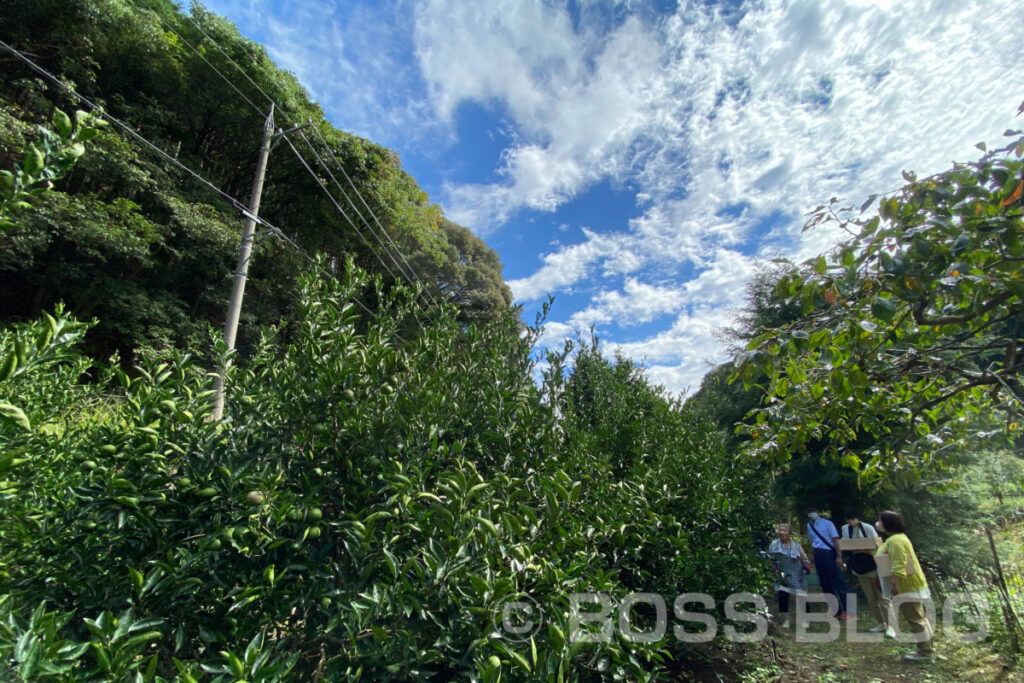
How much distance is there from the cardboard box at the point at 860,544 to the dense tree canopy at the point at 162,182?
6.53 m

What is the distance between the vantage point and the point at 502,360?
8.01 feet

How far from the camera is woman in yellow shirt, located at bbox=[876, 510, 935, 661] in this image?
425 cm

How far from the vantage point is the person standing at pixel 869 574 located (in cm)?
501

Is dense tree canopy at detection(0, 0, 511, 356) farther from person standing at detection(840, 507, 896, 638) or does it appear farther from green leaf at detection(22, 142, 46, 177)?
person standing at detection(840, 507, 896, 638)

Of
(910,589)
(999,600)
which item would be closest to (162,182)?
(910,589)

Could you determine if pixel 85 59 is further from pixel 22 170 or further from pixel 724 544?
pixel 724 544

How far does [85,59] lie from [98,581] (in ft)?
49.3

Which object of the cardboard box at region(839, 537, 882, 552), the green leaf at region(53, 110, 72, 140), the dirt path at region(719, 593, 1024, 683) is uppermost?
the green leaf at region(53, 110, 72, 140)

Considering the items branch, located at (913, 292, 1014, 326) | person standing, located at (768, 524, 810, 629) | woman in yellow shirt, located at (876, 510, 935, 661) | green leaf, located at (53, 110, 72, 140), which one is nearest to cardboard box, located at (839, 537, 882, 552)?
person standing, located at (768, 524, 810, 629)

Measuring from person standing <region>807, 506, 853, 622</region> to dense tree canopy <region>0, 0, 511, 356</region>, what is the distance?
649 centimetres

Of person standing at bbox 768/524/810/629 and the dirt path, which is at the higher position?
person standing at bbox 768/524/810/629

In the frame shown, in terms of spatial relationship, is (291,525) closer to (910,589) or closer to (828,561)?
(910,589)

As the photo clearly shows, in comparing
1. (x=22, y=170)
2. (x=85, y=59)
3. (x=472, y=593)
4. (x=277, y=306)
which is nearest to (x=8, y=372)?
(x=22, y=170)

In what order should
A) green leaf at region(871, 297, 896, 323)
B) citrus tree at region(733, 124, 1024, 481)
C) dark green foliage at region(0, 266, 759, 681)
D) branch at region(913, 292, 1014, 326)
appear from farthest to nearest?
branch at region(913, 292, 1014, 326), citrus tree at region(733, 124, 1024, 481), green leaf at region(871, 297, 896, 323), dark green foliage at region(0, 266, 759, 681)
